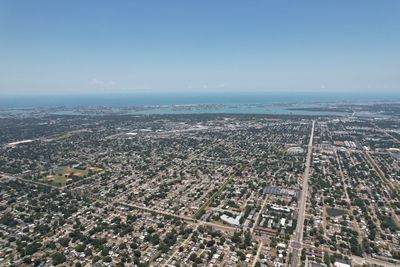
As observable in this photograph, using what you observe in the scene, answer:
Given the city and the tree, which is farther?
the city

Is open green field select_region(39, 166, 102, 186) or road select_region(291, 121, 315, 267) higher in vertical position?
open green field select_region(39, 166, 102, 186)

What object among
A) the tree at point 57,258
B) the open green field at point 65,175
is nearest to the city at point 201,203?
the tree at point 57,258

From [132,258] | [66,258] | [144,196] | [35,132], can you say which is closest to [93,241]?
[66,258]

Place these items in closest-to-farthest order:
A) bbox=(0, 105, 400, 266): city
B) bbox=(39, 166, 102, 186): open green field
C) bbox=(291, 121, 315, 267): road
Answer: bbox=(291, 121, 315, 267): road, bbox=(0, 105, 400, 266): city, bbox=(39, 166, 102, 186): open green field

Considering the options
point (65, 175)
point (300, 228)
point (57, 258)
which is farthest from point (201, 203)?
point (65, 175)

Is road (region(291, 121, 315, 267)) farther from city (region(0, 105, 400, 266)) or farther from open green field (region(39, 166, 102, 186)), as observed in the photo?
open green field (region(39, 166, 102, 186))

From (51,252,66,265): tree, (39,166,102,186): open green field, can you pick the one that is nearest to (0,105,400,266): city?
(51,252,66,265): tree

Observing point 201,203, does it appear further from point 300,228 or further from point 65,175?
point 65,175

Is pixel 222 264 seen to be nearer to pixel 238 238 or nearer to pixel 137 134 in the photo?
pixel 238 238

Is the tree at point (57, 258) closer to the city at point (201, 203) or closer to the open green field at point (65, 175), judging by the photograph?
the city at point (201, 203)

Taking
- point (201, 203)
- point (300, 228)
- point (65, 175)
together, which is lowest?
point (300, 228)

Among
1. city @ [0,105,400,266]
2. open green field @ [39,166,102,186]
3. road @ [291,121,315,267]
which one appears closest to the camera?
road @ [291,121,315,267]
